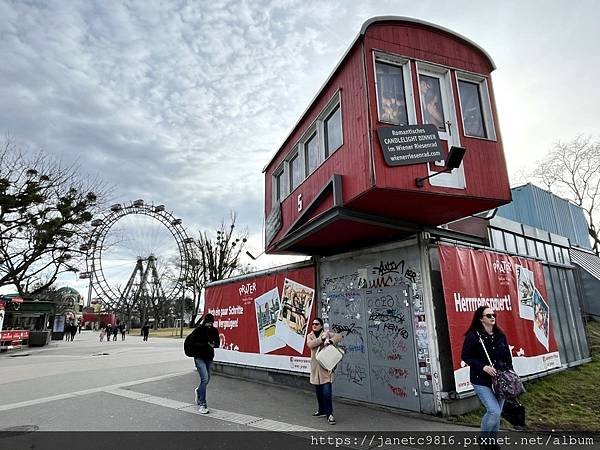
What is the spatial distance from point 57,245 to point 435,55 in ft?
82.0

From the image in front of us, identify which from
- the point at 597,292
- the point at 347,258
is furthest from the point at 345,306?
the point at 597,292

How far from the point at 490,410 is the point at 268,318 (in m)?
7.06

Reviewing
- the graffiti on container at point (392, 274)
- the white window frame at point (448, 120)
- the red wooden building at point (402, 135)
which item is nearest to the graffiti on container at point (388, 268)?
the graffiti on container at point (392, 274)

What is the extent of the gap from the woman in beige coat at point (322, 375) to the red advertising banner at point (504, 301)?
234 centimetres

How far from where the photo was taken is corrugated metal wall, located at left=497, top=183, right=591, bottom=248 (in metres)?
16.7

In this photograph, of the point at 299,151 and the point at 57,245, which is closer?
the point at 299,151

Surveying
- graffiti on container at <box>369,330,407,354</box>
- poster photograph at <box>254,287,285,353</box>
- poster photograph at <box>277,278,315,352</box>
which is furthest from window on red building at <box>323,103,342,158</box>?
poster photograph at <box>254,287,285,353</box>

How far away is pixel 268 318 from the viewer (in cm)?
1068

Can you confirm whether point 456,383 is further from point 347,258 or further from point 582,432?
point 347,258

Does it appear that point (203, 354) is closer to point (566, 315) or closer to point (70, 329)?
point (566, 315)

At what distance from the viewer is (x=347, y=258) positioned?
884 centimetres

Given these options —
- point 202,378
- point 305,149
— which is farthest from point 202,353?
point 305,149

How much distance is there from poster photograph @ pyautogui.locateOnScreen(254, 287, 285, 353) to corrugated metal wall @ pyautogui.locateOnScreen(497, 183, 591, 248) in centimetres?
994

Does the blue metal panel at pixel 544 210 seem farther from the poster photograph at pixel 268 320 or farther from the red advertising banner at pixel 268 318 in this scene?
the poster photograph at pixel 268 320
